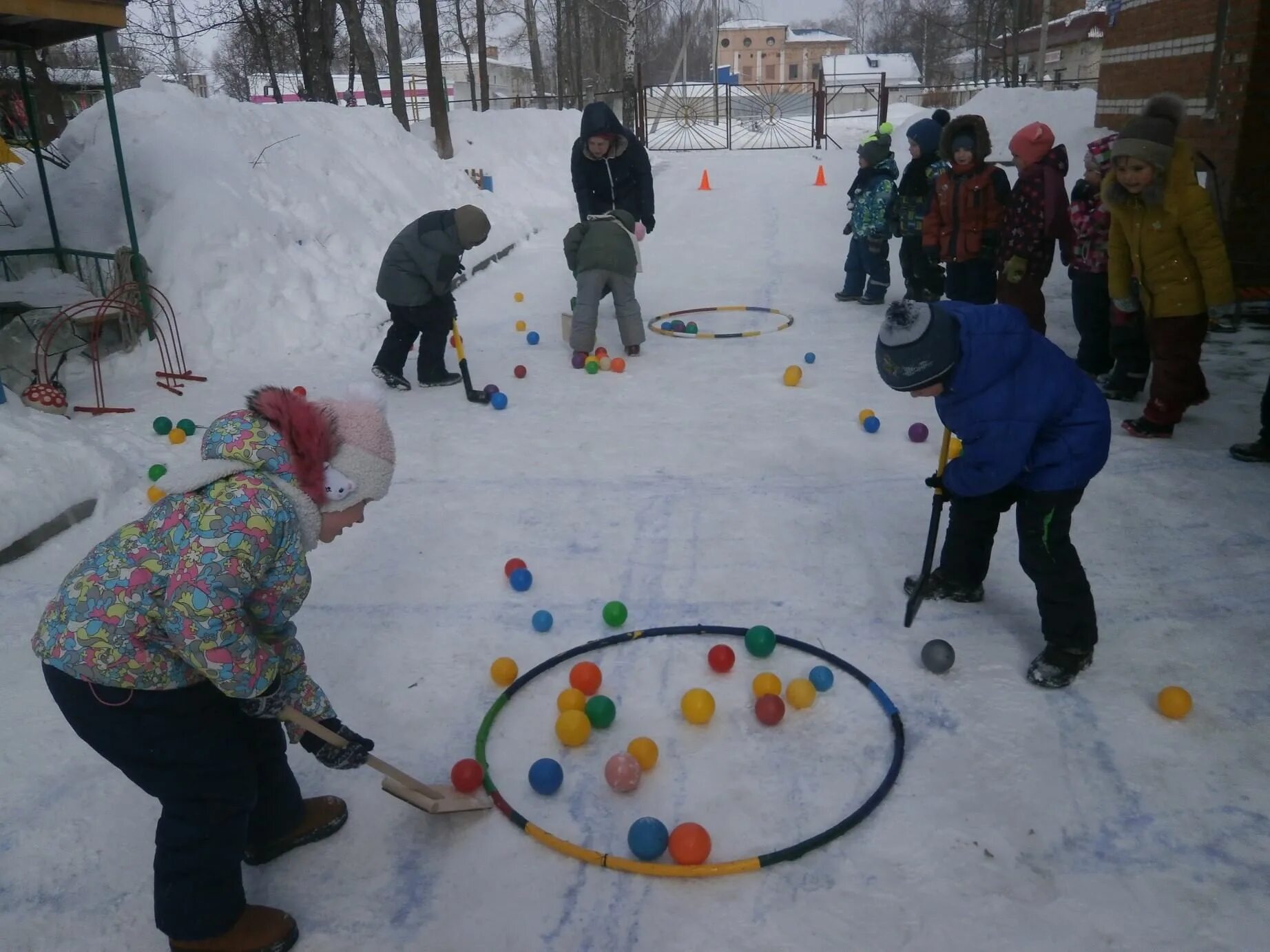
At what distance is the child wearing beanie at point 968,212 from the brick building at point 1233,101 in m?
1.69

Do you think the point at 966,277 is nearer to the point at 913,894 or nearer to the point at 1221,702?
the point at 1221,702

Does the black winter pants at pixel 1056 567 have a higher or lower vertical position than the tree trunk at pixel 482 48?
lower

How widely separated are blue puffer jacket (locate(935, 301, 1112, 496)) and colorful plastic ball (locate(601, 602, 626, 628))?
1.44 m

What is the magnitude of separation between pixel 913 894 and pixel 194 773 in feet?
6.19

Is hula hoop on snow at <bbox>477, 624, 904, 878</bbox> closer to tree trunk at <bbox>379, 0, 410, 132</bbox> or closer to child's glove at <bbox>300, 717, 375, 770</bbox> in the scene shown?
child's glove at <bbox>300, 717, 375, 770</bbox>

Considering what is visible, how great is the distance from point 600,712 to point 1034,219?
500 centimetres

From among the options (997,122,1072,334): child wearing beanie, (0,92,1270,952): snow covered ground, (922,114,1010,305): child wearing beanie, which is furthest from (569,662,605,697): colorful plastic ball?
(922,114,1010,305): child wearing beanie

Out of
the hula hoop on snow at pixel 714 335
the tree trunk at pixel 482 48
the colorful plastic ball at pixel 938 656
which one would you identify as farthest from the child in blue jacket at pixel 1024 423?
the tree trunk at pixel 482 48

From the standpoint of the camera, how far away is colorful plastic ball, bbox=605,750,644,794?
302cm

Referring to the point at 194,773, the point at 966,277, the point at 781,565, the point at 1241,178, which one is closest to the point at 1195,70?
the point at 1241,178

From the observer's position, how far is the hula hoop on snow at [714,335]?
8.12 metres

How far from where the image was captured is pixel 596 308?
25.6 feet

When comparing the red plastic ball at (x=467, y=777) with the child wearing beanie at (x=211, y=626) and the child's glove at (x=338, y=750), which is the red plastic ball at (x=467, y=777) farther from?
the child wearing beanie at (x=211, y=626)

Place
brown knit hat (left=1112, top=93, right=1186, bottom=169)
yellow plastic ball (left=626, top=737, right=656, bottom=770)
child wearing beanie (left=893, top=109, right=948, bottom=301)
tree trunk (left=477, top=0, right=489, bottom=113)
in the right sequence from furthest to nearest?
tree trunk (left=477, top=0, right=489, bottom=113) < child wearing beanie (left=893, top=109, right=948, bottom=301) < brown knit hat (left=1112, top=93, right=1186, bottom=169) < yellow plastic ball (left=626, top=737, right=656, bottom=770)
